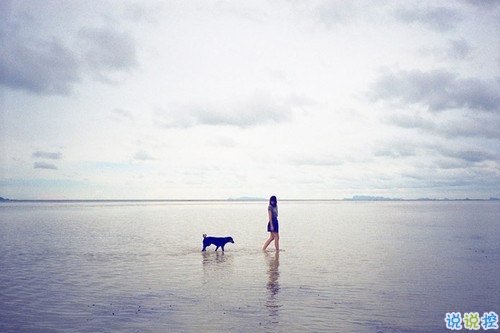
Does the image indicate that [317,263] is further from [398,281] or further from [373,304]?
[373,304]

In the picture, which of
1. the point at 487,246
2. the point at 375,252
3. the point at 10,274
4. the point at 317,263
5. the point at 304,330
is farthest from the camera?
the point at 487,246

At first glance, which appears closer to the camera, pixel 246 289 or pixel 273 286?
pixel 246 289

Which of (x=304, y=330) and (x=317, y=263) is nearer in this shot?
(x=304, y=330)

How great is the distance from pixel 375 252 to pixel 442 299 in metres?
11.2

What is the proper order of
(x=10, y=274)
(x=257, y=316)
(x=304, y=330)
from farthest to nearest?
(x=10, y=274) → (x=257, y=316) → (x=304, y=330)

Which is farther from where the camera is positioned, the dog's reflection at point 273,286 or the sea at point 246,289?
the dog's reflection at point 273,286

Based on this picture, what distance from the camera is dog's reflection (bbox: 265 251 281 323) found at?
11384mm

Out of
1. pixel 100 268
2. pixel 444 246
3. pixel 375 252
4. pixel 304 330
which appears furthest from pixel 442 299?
pixel 444 246

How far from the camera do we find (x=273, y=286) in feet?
47.7

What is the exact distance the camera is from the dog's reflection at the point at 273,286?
37.4 ft

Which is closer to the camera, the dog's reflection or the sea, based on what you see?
the sea

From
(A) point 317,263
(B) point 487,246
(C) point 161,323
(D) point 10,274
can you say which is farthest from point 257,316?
(B) point 487,246

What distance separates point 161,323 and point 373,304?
6.16m

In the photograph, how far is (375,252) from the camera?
2386cm
